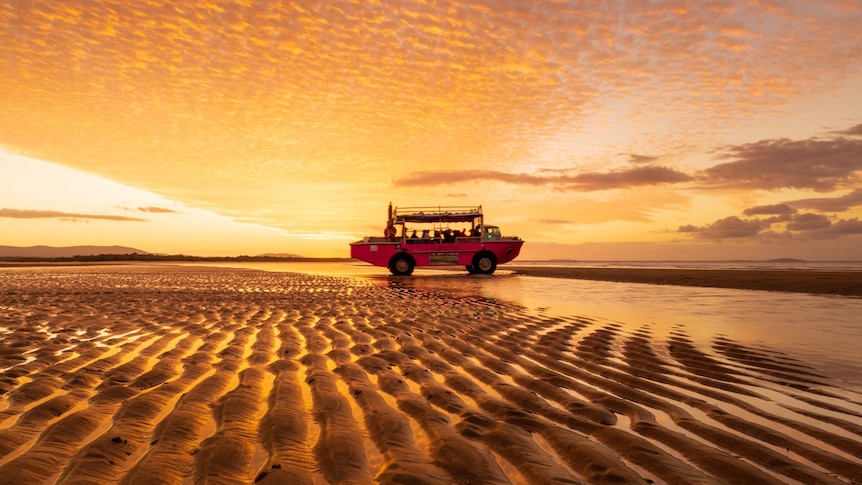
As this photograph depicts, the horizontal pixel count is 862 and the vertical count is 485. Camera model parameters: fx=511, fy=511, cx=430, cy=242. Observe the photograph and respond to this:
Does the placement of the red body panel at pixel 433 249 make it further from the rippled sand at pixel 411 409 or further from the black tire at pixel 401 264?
the rippled sand at pixel 411 409

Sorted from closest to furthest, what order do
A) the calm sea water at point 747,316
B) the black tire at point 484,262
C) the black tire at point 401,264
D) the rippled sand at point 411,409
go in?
the rippled sand at point 411,409
the calm sea water at point 747,316
the black tire at point 401,264
the black tire at point 484,262

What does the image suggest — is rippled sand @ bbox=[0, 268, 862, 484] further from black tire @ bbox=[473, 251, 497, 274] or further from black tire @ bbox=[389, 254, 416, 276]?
black tire @ bbox=[473, 251, 497, 274]

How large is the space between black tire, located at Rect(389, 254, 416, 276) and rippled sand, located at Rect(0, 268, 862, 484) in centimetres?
2101

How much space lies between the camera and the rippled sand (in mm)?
2475

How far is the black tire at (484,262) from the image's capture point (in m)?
28.5

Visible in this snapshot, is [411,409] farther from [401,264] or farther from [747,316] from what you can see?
[401,264]

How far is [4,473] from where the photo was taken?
91.9 inches

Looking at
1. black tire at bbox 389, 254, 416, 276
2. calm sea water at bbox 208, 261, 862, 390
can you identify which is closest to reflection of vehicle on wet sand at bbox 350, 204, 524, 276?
black tire at bbox 389, 254, 416, 276

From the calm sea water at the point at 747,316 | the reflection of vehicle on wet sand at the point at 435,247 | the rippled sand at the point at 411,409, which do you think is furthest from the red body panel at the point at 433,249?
the rippled sand at the point at 411,409

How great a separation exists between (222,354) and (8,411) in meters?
2.21

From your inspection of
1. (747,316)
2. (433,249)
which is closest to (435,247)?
(433,249)

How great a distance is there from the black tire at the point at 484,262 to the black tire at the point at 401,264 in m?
3.48

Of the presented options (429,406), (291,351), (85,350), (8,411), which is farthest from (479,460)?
(85,350)

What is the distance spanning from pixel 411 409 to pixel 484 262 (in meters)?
25.2
